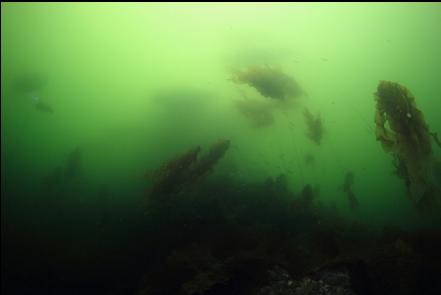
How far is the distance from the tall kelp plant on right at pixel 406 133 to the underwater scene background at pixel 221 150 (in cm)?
2

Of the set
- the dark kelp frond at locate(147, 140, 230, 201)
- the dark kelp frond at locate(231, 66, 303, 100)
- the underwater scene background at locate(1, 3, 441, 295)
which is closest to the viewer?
the underwater scene background at locate(1, 3, 441, 295)

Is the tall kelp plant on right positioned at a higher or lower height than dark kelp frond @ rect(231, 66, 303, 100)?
lower

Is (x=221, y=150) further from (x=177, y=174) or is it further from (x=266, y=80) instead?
(x=266, y=80)

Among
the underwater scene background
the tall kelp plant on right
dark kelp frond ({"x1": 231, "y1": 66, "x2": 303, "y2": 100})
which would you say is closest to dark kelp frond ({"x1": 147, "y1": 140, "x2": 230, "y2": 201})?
the underwater scene background

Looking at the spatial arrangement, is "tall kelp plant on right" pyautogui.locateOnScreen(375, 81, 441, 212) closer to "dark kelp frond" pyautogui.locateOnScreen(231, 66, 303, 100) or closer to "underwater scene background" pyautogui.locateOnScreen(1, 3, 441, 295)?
"underwater scene background" pyautogui.locateOnScreen(1, 3, 441, 295)

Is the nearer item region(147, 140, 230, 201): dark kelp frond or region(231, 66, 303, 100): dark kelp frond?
region(147, 140, 230, 201): dark kelp frond

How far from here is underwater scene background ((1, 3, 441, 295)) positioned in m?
4.35

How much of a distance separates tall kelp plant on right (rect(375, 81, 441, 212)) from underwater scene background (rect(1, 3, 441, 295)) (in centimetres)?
2

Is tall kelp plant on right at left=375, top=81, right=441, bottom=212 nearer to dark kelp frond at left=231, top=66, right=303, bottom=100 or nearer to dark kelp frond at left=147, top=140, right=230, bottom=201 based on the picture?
dark kelp frond at left=147, top=140, right=230, bottom=201

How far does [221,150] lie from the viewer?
20.2ft

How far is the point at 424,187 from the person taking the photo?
4637 millimetres

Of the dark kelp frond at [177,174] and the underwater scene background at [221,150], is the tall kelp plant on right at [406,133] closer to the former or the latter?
the underwater scene background at [221,150]

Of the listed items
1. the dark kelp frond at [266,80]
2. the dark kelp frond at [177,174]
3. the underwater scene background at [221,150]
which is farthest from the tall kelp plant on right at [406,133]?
the dark kelp frond at [266,80]

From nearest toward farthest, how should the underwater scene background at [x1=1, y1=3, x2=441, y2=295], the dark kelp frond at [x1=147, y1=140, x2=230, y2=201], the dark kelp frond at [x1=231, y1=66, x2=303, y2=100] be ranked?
the underwater scene background at [x1=1, y1=3, x2=441, y2=295], the dark kelp frond at [x1=147, y1=140, x2=230, y2=201], the dark kelp frond at [x1=231, y1=66, x2=303, y2=100]
